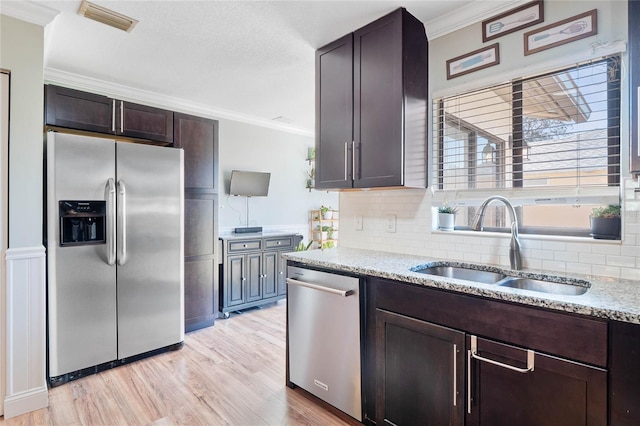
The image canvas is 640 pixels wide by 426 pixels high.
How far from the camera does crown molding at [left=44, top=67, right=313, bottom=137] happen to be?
3162 mm

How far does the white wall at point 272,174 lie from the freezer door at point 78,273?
1.81 m

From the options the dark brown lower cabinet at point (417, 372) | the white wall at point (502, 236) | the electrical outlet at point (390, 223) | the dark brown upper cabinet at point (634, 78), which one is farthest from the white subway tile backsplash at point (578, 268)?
the electrical outlet at point (390, 223)

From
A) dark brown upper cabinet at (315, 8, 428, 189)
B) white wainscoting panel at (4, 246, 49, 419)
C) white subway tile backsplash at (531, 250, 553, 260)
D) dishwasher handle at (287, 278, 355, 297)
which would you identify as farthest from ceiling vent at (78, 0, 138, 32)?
white subway tile backsplash at (531, 250, 553, 260)

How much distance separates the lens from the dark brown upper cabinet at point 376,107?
2037 millimetres

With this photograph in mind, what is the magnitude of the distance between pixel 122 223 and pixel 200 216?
918mm

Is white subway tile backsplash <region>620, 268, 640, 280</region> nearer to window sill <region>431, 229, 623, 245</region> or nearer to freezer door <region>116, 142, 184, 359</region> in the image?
window sill <region>431, 229, 623, 245</region>

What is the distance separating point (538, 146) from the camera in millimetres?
1893

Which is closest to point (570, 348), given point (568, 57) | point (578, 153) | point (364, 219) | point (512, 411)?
point (512, 411)

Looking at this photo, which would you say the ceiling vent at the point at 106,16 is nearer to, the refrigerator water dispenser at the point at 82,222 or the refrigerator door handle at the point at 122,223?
the refrigerator door handle at the point at 122,223

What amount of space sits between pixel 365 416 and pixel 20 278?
2256mm

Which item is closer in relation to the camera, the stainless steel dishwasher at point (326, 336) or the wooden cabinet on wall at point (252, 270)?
the stainless steel dishwasher at point (326, 336)

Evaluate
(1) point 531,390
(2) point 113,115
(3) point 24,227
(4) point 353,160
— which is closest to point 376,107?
(4) point 353,160

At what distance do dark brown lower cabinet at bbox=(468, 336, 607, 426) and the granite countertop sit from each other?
21cm

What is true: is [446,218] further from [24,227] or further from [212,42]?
[24,227]
